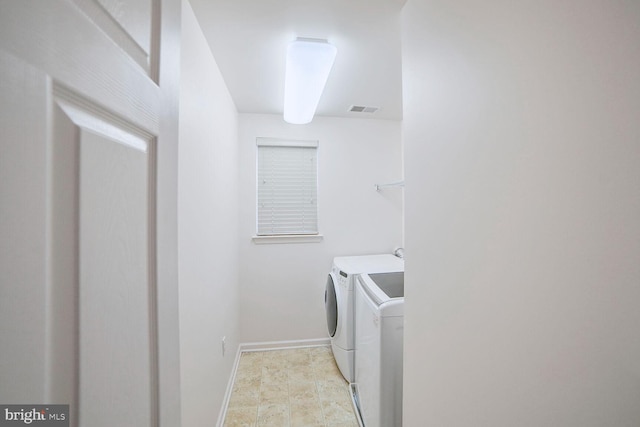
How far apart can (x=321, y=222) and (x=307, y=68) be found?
1573 millimetres

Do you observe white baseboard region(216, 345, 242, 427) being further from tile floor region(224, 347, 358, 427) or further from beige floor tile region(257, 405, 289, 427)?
beige floor tile region(257, 405, 289, 427)

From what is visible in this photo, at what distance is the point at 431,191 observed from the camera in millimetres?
951

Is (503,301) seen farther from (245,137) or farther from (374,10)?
(245,137)

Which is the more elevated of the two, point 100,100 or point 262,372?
point 100,100

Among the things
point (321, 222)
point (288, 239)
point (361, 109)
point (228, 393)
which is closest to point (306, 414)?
point (228, 393)

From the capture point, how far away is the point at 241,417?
1.73 metres

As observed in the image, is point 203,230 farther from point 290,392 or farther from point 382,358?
point 290,392

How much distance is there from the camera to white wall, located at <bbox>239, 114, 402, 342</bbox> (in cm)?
259

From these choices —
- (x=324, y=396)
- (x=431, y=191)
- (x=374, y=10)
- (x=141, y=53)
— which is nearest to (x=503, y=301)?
(x=431, y=191)

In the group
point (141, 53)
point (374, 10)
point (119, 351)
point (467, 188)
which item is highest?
point (374, 10)

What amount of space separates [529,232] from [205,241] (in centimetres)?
147

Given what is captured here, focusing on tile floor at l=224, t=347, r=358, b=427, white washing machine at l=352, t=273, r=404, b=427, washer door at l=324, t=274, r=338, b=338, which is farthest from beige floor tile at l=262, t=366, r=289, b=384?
white washing machine at l=352, t=273, r=404, b=427

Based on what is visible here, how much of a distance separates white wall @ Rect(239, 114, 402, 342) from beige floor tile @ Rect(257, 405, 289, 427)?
0.81 meters

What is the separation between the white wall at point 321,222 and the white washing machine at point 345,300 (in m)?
0.30
